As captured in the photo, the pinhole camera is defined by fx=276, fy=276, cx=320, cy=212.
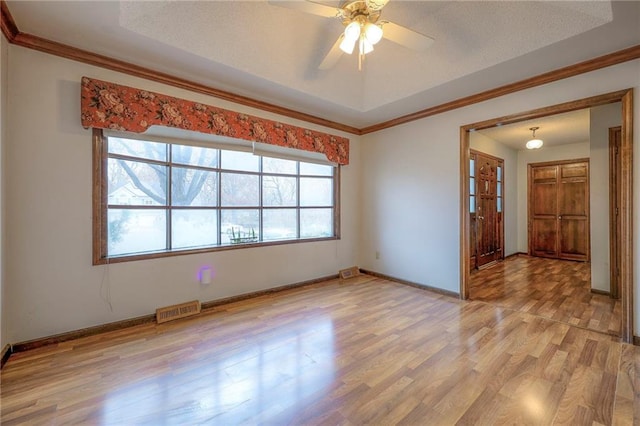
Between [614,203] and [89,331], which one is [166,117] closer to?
[89,331]

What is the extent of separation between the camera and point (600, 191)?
368cm

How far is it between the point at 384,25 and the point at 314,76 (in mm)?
1251

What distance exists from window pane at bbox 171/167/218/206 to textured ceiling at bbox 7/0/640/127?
3.29ft

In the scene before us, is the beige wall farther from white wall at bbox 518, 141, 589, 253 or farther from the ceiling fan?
white wall at bbox 518, 141, 589, 253

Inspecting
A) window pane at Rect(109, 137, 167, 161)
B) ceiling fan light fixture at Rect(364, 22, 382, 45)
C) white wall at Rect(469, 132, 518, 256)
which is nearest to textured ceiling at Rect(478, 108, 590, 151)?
white wall at Rect(469, 132, 518, 256)

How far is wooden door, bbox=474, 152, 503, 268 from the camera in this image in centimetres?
520

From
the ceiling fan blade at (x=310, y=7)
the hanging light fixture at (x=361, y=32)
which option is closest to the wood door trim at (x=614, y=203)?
the hanging light fixture at (x=361, y=32)

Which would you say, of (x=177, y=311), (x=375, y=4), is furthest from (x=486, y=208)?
(x=177, y=311)

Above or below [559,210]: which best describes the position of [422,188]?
above

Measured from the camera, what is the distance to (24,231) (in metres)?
2.23

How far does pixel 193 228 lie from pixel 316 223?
1.87m

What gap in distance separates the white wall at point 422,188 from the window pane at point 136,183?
123 inches

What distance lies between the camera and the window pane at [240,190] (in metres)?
3.43

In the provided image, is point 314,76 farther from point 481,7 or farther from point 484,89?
point 484,89
